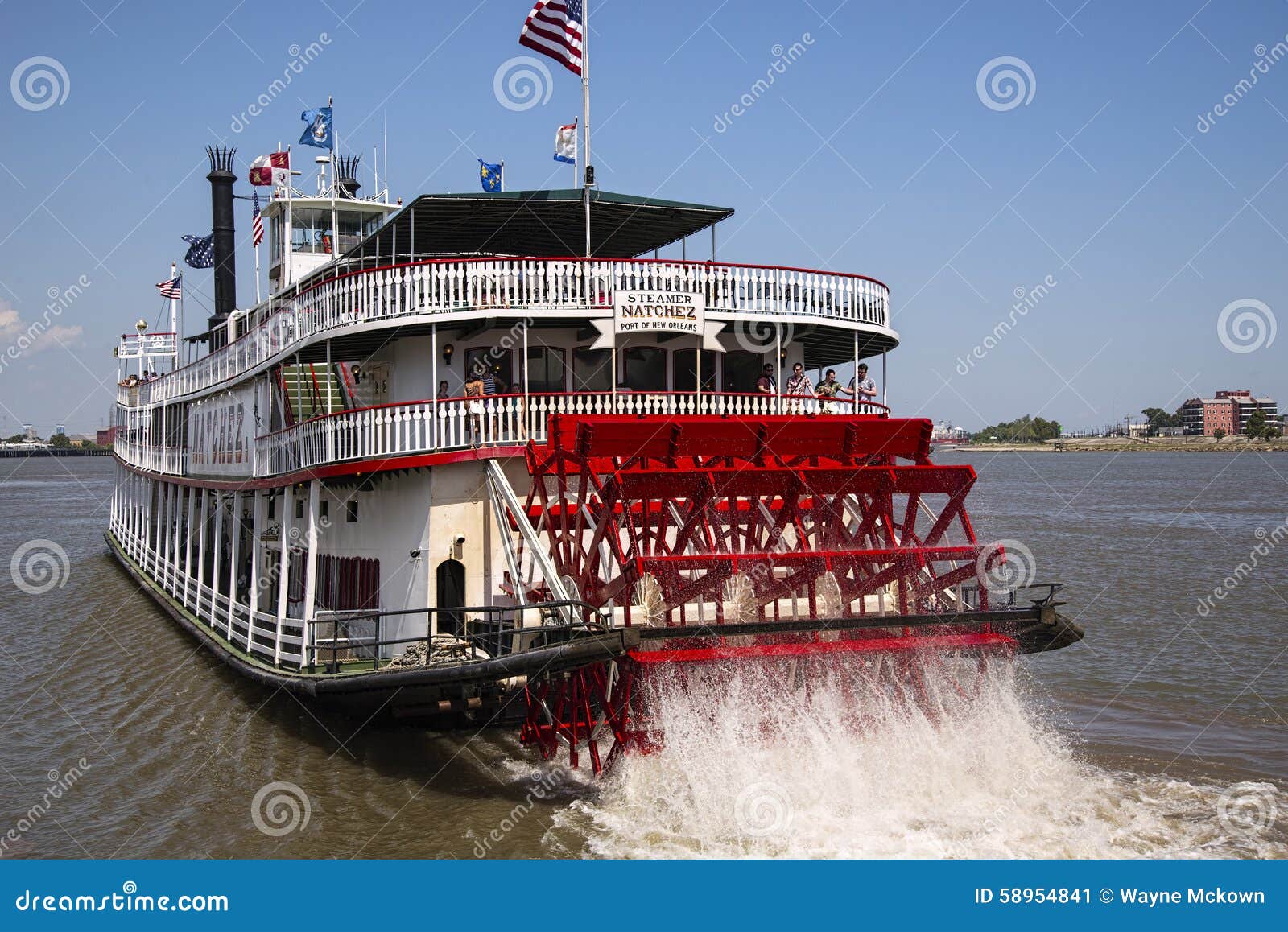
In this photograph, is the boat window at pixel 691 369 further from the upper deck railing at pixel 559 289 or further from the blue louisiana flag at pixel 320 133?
the blue louisiana flag at pixel 320 133

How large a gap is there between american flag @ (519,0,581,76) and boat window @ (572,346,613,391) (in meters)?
3.10

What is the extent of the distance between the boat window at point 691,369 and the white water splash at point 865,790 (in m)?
4.15

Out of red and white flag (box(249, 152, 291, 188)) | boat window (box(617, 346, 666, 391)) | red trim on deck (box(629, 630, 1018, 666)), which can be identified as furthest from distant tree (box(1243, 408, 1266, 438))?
red trim on deck (box(629, 630, 1018, 666))

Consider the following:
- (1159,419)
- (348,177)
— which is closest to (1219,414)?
(1159,419)

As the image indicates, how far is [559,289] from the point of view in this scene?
12336 millimetres

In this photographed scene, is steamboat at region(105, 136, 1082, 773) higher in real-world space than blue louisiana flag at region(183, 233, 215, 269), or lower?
lower

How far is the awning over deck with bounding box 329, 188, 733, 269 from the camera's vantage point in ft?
44.0

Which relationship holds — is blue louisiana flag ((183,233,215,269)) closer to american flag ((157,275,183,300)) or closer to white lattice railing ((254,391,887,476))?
american flag ((157,275,183,300))

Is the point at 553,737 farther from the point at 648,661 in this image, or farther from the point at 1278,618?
the point at 1278,618

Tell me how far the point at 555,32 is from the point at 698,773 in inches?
320

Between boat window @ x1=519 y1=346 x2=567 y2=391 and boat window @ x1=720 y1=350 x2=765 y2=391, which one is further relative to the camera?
boat window @ x1=720 y1=350 x2=765 y2=391

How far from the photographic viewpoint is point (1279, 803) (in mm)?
10438

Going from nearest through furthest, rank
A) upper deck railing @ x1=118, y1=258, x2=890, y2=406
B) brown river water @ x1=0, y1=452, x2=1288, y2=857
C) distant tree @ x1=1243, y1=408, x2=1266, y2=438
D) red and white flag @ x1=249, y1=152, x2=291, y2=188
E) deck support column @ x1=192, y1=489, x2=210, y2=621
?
brown river water @ x1=0, y1=452, x2=1288, y2=857, upper deck railing @ x1=118, y1=258, x2=890, y2=406, deck support column @ x1=192, y1=489, x2=210, y2=621, red and white flag @ x1=249, y1=152, x2=291, y2=188, distant tree @ x1=1243, y1=408, x2=1266, y2=438

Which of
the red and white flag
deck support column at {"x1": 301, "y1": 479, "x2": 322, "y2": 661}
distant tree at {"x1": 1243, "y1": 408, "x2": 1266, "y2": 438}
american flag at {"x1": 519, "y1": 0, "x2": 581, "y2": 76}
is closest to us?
deck support column at {"x1": 301, "y1": 479, "x2": 322, "y2": 661}
